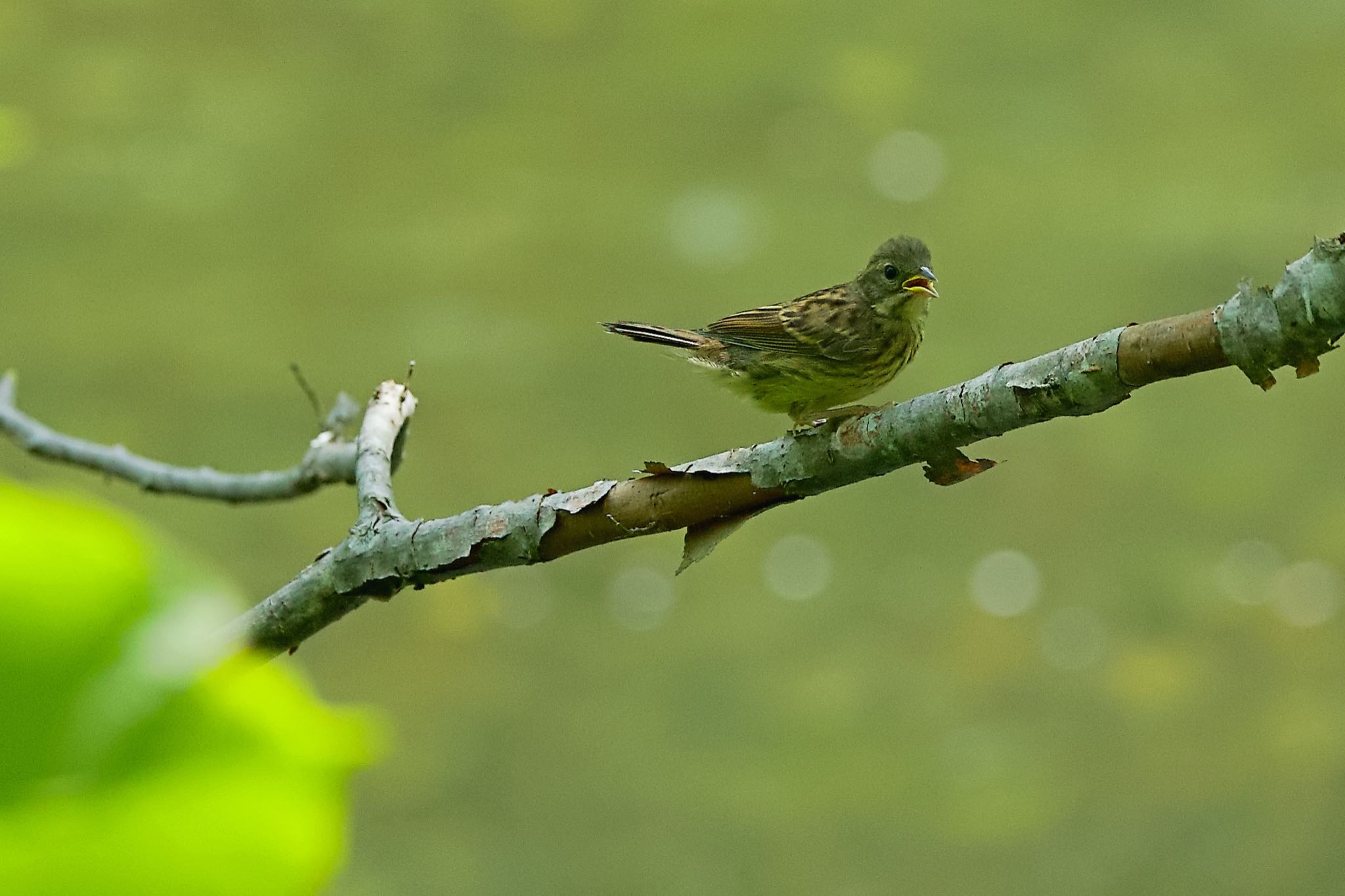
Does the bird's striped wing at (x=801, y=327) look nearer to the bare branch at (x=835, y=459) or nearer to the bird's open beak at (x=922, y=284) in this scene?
the bird's open beak at (x=922, y=284)

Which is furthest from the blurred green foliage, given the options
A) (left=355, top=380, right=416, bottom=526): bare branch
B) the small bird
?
the small bird

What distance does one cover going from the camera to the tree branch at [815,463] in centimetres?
127

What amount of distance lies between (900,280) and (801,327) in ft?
0.64

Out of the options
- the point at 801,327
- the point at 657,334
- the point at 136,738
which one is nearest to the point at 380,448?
the point at 657,334

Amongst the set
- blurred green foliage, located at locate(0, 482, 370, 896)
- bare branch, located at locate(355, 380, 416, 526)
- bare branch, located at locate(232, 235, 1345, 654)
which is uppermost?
bare branch, located at locate(355, 380, 416, 526)

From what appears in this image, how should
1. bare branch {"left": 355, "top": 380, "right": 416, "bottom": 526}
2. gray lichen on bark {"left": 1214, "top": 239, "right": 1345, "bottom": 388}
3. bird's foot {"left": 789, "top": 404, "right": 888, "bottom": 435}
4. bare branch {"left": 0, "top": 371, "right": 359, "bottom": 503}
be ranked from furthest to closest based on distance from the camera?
bare branch {"left": 0, "top": 371, "right": 359, "bottom": 503}
bare branch {"left": 355, "top": 380, "right": 416, "bottom": 526}
bird's foot {"left": 789, "top": 404, "right": 888, "bottom": 435}
gray lichen on bark {"left": 1214, "top": 239, "right": 1345, "bottom": 388}

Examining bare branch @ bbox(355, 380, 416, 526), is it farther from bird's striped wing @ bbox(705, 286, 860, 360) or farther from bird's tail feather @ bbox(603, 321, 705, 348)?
bird's striped wing @ bbox(705, 286, 860, 360)

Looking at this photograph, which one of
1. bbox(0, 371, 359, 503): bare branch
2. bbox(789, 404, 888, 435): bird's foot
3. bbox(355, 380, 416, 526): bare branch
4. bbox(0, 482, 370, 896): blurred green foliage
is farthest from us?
bbox(0, 371, 359, 503): bare branch

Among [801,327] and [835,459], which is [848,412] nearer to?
[835,459]

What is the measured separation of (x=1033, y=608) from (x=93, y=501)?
662 centimetres

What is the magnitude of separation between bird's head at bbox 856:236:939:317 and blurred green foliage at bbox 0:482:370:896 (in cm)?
193

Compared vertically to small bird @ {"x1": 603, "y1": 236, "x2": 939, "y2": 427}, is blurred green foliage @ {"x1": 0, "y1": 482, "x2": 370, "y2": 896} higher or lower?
lower

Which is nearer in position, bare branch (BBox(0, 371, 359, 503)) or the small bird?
the small bird

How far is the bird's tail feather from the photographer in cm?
Answer: 223
